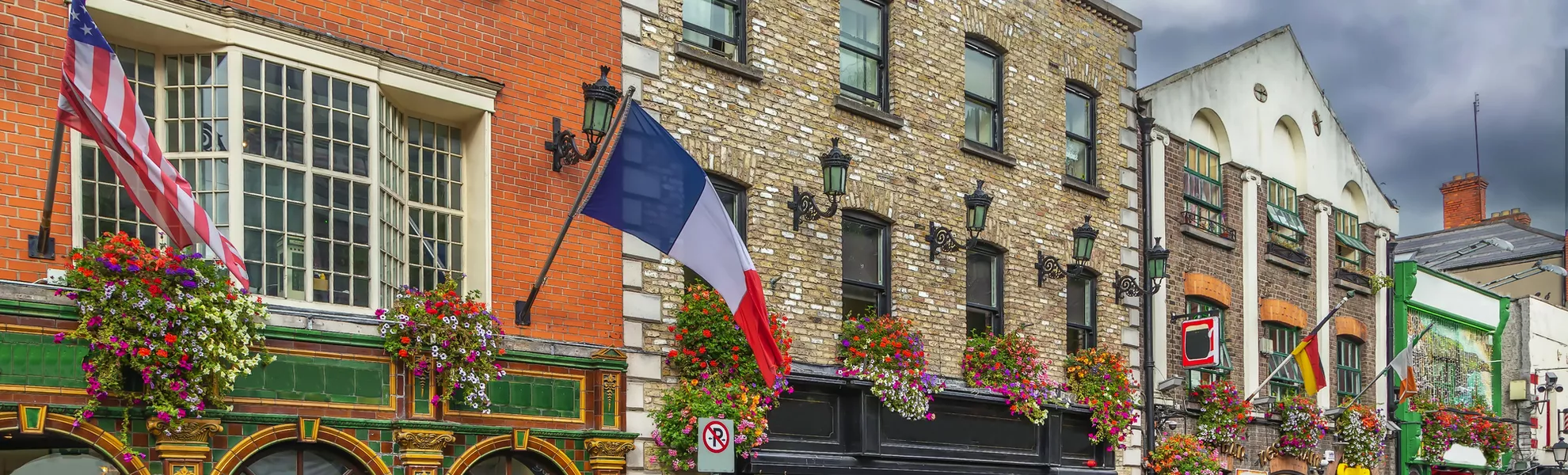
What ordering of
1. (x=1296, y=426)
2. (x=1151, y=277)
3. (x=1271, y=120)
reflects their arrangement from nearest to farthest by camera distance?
(x=1151, y=277), (x=1296, y=426), (x=1271, y=120)

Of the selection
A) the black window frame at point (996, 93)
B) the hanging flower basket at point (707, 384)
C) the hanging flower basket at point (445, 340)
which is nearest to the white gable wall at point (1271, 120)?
the black window frame at point (996, 93)

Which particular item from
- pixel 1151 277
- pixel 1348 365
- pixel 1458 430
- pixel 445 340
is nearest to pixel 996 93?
pixel 1151 277

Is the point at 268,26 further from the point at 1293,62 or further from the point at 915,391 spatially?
the point at 1293,62

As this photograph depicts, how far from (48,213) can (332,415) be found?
2.56m

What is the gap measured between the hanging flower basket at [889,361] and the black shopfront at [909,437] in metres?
0.17

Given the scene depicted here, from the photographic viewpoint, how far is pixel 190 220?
404 inches

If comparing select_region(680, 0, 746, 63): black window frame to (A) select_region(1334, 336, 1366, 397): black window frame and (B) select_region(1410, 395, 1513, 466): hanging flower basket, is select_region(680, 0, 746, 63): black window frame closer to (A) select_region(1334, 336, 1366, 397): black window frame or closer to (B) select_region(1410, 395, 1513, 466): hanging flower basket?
(A) select_region(1334, 336, 1366, 397): black window frame

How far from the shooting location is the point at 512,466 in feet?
43.7

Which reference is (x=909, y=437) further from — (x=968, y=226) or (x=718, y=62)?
(x=718, y=62)

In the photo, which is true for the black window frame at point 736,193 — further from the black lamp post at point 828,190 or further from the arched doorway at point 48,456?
the arched doorway at point 48,456

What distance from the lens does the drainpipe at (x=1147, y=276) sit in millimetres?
20938

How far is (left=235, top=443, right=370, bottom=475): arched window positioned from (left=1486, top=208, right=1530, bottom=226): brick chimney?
4079cm

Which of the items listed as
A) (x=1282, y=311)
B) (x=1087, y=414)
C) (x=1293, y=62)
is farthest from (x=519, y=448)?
(x=1293, y=62)

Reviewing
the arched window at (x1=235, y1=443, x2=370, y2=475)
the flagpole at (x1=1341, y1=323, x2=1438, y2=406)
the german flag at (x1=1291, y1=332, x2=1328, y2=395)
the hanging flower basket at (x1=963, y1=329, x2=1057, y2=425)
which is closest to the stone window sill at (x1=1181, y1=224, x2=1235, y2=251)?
the german flag at (x1=1291, y1=332, x2=1328, y2=395)
